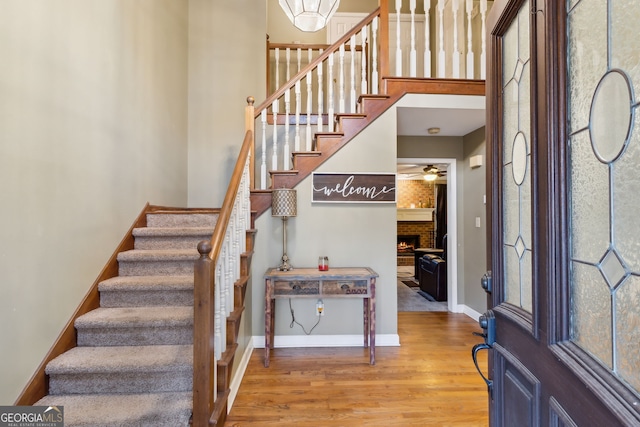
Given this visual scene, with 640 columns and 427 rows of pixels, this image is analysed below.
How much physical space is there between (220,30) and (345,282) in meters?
3.46

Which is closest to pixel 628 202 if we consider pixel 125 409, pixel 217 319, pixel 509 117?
pixel 509 117

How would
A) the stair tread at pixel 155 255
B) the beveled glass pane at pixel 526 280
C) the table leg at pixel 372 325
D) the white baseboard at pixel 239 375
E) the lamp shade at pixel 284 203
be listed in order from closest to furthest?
1. the beveled glass pane at pixel 526 280
2. the white baseboard at pixel 239 375
3. the stair tread at pixel 155 255
4. the table leg at pixel 372 325
5. the lamp shade at pixel 284 203

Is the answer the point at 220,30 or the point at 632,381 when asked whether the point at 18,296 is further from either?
the point at 220,30

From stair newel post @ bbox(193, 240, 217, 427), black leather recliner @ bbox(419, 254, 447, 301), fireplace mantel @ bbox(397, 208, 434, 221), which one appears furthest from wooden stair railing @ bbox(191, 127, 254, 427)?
fireplace mantel @ bbox(397, 208, 434, 221)

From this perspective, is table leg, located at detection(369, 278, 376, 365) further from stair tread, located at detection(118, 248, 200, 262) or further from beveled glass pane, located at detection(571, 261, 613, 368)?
beveled glass pane, located at detection(571, 261, 613, 368)

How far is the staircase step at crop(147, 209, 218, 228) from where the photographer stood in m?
2.93

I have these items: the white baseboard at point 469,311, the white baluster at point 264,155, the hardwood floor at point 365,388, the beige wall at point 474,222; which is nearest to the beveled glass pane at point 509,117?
the hardwood floor at point 365,388

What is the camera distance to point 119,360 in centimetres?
181

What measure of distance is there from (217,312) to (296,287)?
101cm

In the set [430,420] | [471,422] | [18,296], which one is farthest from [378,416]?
[18,296]

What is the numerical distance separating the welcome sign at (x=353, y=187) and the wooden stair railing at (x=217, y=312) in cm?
82

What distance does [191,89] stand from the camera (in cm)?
390

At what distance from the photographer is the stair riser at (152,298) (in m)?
2.24

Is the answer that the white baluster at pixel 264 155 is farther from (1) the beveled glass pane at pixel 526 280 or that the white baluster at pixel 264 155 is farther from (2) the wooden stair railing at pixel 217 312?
(1) the beveled glass pane at pixel 526 280
